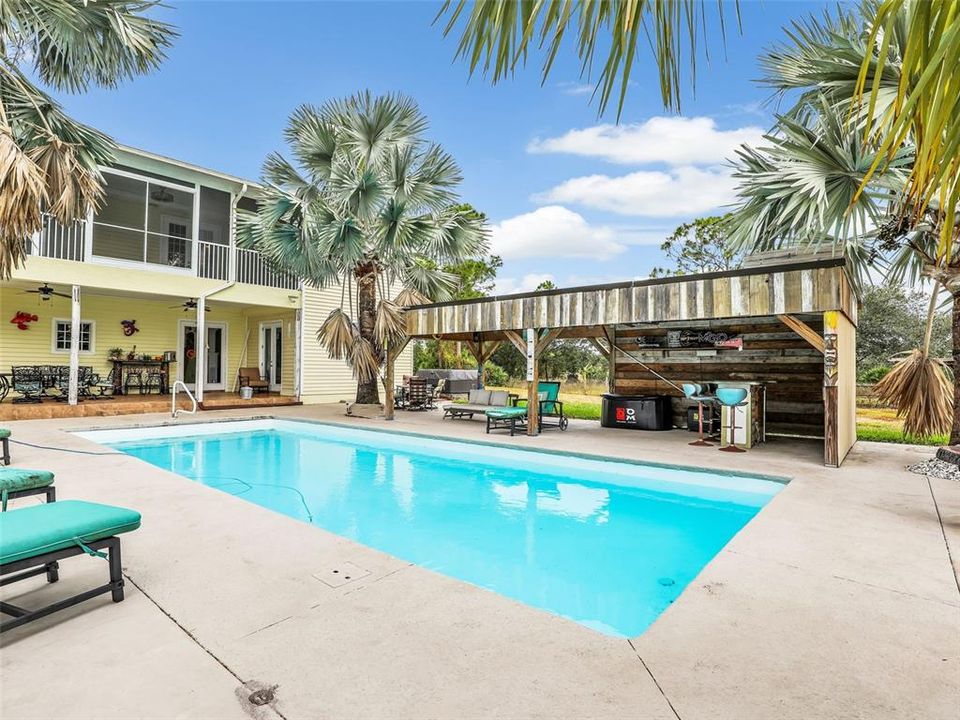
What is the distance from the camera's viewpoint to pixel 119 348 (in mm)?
13680

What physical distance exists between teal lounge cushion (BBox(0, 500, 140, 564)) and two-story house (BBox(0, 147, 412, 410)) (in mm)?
10376

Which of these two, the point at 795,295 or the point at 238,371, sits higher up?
the point at 795,295

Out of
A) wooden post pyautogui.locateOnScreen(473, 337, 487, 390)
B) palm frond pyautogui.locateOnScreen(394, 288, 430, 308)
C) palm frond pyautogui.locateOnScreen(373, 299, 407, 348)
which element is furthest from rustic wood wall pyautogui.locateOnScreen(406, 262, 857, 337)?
wooden post pyautogui.locateOnScreen(473, 337, 487, 390)

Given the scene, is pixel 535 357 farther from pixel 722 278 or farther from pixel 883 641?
pixel 883 641

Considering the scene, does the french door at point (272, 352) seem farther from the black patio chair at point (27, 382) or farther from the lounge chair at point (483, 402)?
the lounge chair at point (483, 402)

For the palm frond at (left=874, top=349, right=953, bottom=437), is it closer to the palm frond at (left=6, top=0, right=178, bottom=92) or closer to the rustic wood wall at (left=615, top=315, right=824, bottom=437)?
the rustic wood wall at (left=615, top=315, right=824, bottom=437)

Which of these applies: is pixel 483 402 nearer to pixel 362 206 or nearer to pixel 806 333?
pixel 362 206

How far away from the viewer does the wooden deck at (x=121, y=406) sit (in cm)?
1045

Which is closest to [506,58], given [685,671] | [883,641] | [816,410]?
[685,671]

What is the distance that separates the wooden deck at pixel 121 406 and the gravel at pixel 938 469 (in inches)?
526

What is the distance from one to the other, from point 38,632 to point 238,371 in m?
14.6

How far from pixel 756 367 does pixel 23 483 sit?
423 inches

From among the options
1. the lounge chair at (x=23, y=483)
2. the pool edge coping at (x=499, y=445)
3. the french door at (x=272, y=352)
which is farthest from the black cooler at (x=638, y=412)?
the french door at (x=272, y=352)

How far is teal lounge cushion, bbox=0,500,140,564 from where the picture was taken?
2377 mm
